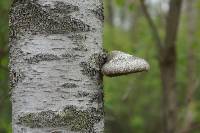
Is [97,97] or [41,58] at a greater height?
[41,58]

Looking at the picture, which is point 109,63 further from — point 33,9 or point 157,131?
point 157,131

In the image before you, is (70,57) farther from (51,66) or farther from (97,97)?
(97,97)

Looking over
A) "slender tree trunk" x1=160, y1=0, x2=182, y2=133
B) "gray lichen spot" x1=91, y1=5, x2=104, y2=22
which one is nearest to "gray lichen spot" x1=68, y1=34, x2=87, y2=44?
"gray lichen spot" x1=91, y1=5, x2=104, y2=22

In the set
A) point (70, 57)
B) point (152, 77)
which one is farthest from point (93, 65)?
point (152, 77)

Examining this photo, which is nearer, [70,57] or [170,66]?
[70,57]

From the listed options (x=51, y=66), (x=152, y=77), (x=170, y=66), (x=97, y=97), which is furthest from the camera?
(x=152, y=77)

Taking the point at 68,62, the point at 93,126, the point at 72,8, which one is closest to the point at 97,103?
the point at 93,126

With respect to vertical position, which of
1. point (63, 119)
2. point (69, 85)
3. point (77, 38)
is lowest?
point (63, 119)

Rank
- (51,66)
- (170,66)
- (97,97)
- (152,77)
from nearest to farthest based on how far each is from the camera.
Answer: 1. (51,66)
2. (97,97)
3. (170,66)
4. (152,77)
